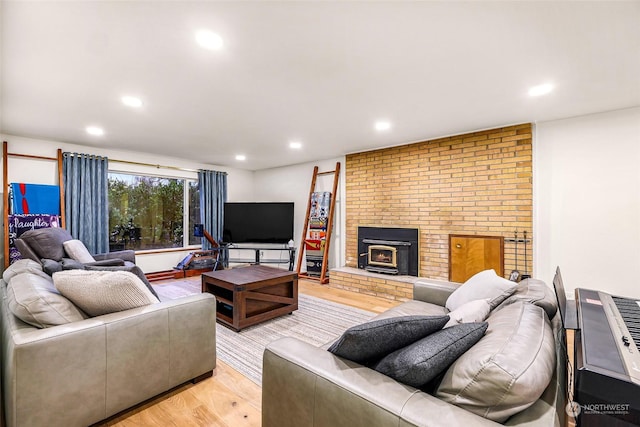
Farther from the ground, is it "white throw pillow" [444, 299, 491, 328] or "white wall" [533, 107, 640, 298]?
"white wall" [533, 107, 640, 298]

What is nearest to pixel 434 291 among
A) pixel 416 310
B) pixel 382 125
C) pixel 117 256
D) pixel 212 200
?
pixel 416 310

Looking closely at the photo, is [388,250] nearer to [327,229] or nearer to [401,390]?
[327,229]

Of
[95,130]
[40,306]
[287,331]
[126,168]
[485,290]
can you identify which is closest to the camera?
[40,306]

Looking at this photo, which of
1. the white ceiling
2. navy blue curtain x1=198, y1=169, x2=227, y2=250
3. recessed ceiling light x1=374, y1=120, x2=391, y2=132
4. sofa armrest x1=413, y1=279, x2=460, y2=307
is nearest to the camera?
the white ceiling

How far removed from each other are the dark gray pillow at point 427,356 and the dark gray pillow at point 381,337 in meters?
0.03

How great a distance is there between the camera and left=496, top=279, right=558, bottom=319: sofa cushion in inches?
58.9

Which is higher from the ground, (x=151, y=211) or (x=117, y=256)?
(x=151, y=211)

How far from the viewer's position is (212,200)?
19.4ft

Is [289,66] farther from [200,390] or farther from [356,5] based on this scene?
[200,390]

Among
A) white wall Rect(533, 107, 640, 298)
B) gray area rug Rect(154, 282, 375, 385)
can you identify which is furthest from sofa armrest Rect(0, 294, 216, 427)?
white wall Rect(533, 107, 640, 298)

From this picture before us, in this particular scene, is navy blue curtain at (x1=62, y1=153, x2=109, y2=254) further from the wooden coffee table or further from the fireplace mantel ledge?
the fireplace mantel ledge

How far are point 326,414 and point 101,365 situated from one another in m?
1.31

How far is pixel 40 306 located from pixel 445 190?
4163 millimetres

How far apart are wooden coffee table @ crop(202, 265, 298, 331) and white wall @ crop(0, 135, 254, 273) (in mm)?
2456
